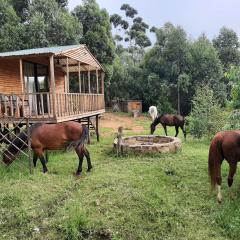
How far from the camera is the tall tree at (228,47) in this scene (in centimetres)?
3441

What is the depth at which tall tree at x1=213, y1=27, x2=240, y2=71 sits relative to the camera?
3441 centimetres

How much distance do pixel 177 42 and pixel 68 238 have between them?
2711 cm

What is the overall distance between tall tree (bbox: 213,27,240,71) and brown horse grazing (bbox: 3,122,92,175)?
28362mm

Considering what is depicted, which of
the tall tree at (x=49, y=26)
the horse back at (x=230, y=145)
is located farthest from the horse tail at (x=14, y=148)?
the tall tree at (x=49, y=26)

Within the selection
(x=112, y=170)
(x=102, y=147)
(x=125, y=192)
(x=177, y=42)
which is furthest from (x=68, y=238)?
(x=177, y=42)

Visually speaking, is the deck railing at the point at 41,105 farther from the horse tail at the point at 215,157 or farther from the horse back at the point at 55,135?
the horse tail at the point at 215,157

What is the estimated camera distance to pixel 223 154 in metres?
7.35

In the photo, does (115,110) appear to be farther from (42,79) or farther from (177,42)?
(42,79)

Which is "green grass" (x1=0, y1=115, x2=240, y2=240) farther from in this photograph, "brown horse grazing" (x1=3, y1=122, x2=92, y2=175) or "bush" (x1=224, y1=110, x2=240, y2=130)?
"bush" (x1=224, y1=110, x2=240, y2=130)

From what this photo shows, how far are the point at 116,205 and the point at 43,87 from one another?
10482mm

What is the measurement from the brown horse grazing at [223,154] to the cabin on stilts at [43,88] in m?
5.50

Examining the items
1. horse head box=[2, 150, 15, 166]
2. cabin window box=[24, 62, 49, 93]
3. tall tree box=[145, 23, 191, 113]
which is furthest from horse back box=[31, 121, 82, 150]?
tall tree box=[145, 23, 191, 113]

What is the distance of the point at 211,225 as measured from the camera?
20.4 feet

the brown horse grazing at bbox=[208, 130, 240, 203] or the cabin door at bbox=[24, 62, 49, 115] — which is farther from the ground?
the cabin door at bbox=[24, 62, 49, 115]
